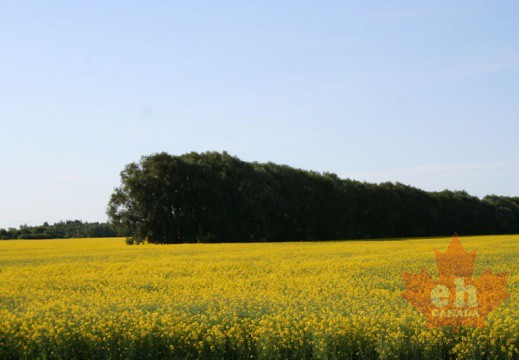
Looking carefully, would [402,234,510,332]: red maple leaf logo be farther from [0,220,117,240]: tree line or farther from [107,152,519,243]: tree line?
[0,220,117,240]: tree line

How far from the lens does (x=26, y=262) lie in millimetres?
28266

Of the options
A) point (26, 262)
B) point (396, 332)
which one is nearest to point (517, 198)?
point (26, 262)

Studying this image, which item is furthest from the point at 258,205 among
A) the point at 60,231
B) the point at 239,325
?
the point at 239,325

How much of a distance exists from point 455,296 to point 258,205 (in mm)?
46507

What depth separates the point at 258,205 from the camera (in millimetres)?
60344

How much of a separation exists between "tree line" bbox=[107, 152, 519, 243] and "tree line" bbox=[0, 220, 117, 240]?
365 inches

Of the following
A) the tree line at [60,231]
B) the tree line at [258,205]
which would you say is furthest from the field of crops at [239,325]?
the tree line at [60,231]

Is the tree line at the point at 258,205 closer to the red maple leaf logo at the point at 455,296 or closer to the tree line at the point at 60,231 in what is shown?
the tree line at the point at 60,231

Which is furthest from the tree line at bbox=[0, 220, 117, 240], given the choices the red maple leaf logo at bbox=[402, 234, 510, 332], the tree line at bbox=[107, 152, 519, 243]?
the red maple leaf logo at bbox=[402, 234, 510, 332]

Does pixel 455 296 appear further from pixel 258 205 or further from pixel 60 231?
pixel 60 231

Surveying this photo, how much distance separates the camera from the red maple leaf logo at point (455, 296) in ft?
39.9

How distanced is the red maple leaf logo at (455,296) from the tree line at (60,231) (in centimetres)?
4798

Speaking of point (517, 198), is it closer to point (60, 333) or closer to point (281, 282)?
point (281, 282)

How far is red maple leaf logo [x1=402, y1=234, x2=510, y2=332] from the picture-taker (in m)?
12.1
